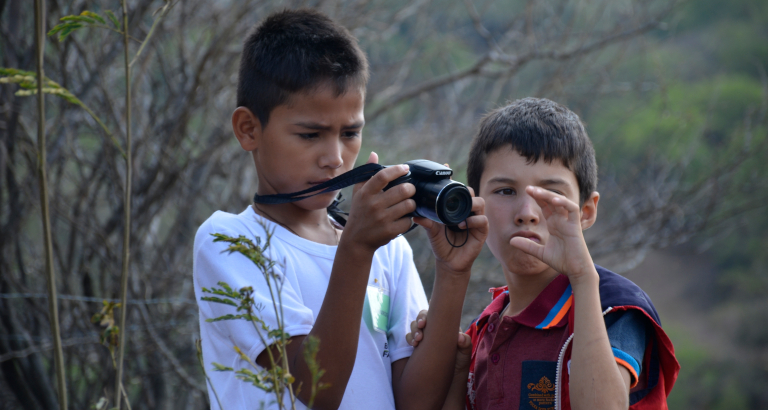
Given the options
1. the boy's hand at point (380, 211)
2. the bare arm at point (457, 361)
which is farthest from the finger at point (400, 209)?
the bare arm at point (457, 361)

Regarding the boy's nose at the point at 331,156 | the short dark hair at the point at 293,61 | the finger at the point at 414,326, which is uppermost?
the short dark hair at the point at 293,61

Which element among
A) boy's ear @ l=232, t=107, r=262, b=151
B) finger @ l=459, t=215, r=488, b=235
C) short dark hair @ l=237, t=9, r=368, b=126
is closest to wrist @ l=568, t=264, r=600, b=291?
finger @ l=459, t=215, r=488, b=235

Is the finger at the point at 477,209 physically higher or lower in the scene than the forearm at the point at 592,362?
higher

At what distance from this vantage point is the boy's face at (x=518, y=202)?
1451 mm

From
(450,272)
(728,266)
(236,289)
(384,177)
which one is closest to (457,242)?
(450,272)

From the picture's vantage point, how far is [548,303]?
4.65ft

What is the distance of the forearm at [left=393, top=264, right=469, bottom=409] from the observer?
1395 mm

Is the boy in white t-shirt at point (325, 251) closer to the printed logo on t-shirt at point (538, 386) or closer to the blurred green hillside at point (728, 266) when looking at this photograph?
the printed logo on t-shirt at point (538, 386)

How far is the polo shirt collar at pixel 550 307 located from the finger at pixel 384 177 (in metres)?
0.47

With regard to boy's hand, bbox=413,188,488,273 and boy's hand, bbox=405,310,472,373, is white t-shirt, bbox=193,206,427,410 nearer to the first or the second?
boy's hand, bbox=405,310,472,373

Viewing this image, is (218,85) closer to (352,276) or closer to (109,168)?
(109,168)

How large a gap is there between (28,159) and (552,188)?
2463 mm

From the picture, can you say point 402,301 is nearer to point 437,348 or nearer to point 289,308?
point 437,348

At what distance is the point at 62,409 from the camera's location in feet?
2.56
